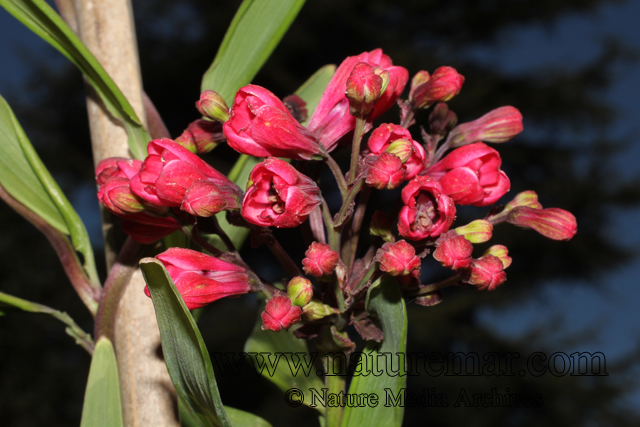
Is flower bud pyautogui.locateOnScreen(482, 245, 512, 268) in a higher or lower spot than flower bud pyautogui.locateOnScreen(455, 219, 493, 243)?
lower

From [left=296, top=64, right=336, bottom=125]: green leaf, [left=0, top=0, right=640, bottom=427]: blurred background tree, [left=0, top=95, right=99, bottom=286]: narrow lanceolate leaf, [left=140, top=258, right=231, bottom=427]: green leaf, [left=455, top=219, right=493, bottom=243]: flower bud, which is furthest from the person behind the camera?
[left=0, top=0, right=640, bottom=427]: blurred background tree

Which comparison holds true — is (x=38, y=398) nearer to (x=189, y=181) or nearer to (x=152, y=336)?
(x=152, y=336)

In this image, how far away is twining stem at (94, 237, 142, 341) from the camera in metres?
0.50

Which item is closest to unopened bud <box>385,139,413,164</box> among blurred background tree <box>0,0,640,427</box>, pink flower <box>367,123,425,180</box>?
pink flower <box>367,123,425,180</box>

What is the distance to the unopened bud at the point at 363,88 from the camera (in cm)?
36

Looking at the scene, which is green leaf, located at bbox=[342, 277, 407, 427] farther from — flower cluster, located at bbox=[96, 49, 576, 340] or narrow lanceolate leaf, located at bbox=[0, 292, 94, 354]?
narrow lanceolate leaf, located at bbox=[0, 292, 94, 354]

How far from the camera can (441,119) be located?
0.47 metres

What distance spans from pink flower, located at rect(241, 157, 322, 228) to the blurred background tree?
2.31m

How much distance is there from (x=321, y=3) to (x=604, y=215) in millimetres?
2671

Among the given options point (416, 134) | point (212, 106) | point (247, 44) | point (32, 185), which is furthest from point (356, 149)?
point (416, 134)

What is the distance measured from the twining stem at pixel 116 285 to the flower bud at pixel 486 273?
1.02ft

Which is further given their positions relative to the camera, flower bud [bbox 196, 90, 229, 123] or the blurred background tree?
the blurred background tree

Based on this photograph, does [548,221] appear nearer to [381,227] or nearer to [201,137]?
[381,227]

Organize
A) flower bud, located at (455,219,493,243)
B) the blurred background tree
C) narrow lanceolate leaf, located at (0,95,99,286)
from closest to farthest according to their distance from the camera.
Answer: flower bud, located at (455,219,493,243) → narrow lanceolate leaf, located at (0,95,99,286) → the blurred background tree
